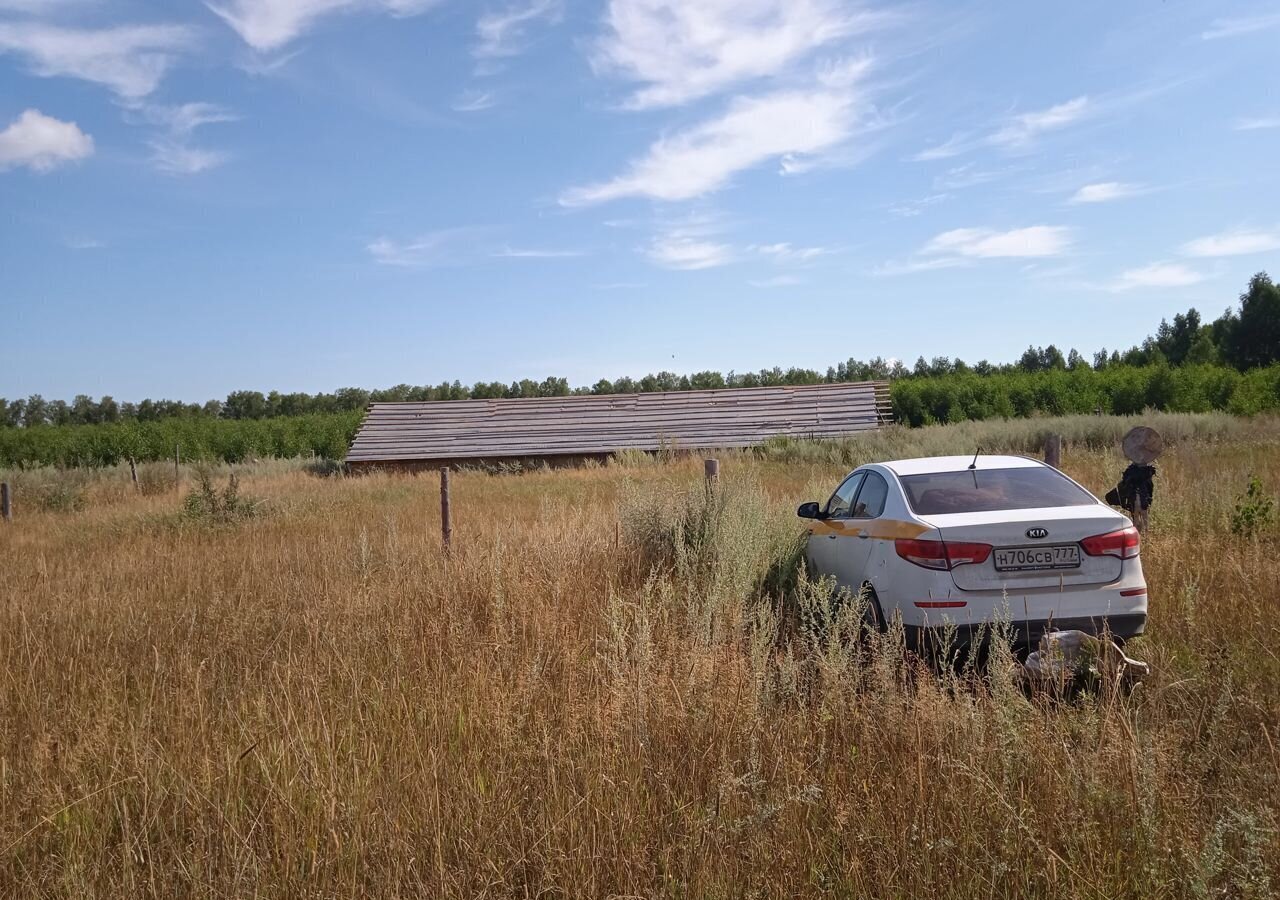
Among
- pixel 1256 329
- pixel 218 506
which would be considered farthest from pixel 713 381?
pixel 218 506

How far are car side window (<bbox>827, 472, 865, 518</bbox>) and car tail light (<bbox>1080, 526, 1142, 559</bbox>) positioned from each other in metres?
2.14

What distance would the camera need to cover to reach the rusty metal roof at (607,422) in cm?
3303

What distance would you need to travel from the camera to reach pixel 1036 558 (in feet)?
17.9

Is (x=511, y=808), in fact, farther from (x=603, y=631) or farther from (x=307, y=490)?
(x=307, y=490)

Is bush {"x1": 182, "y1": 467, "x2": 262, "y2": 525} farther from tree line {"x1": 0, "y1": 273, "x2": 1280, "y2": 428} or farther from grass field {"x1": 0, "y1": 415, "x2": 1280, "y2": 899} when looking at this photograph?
tree line {"x1": 0, "y1": 273, "x2": 1280, "y2": 428}

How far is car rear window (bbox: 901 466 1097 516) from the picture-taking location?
234 inches

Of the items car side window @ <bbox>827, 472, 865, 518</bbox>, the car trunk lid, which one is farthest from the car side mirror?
the car trunk lid

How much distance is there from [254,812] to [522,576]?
3.99 metres

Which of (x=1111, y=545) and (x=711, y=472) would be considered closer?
(x=1111, y=545)

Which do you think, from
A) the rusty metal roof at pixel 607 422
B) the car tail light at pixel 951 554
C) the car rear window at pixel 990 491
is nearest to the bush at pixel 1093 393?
the rusty metal roof at pixel 607 422

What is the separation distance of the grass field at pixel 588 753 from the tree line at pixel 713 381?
207ft

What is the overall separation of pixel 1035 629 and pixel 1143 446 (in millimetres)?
4643

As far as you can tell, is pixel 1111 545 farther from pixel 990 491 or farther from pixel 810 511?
pixel 810 511

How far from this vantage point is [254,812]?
3773 millimetres
